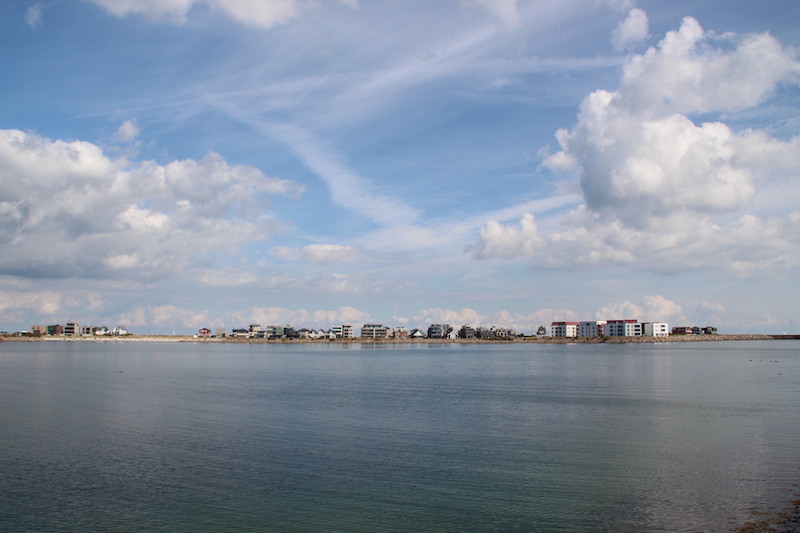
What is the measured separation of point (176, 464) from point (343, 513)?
1062 cm

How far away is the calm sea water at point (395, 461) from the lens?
63.3ft

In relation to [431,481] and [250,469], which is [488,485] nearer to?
[431,481]

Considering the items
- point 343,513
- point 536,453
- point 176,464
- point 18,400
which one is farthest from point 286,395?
point 343,513

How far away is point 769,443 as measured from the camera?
29797 millimetres

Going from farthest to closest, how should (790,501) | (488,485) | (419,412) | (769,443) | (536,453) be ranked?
(419,412), (769,443), (536,453), (488,485), (790,501)

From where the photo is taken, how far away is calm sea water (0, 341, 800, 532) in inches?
760

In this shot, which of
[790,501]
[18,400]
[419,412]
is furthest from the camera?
[18,400]

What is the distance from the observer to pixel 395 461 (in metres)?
26.4

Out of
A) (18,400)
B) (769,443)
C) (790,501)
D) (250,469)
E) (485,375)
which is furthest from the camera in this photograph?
(485,375)

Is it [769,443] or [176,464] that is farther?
[769,443]

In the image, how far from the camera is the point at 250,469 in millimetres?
25094

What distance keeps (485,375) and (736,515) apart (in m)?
57.4

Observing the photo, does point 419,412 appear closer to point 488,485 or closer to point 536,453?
point 536,453

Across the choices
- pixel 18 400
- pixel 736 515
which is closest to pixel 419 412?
pixel 736 515
